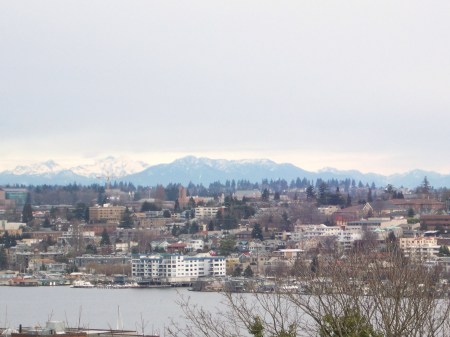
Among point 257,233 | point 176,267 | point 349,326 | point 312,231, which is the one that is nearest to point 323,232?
point 312,231

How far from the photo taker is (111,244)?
63188 millimetres

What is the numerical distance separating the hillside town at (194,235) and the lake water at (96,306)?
8.67 ft

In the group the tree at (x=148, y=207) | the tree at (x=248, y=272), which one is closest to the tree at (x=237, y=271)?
the tree at (x=248, y=272)

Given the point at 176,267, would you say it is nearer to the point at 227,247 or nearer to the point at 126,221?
the point at 227,247

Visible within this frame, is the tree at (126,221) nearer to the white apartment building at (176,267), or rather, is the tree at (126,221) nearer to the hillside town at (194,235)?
the hillside town at (194,235)

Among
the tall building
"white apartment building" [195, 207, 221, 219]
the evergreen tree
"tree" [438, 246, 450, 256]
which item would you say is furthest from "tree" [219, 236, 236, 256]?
the tall building

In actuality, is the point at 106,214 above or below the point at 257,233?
above

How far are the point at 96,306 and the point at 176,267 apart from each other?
16.8m

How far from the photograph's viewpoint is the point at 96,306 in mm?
34969

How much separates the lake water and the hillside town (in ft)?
8.67

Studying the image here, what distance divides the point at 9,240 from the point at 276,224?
10483 mm

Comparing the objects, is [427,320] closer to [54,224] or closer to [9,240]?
[9,240]

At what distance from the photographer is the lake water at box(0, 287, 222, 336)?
27.1 m

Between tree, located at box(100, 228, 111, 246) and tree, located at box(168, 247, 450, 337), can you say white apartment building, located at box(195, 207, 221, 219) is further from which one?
tree, located at box(168, 247, 450, 337)
